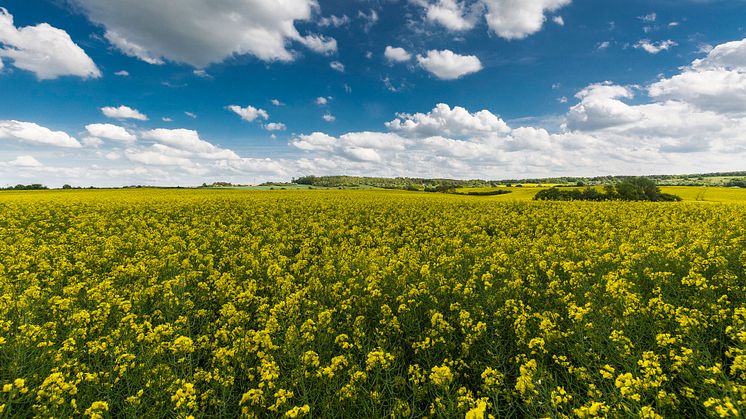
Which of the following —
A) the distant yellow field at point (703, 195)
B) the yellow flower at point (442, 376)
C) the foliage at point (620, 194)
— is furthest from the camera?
the foliage at point (620, 194)

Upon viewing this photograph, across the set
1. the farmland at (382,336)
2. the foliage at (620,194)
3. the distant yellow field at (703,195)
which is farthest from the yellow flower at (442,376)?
the foliage at (620,194)

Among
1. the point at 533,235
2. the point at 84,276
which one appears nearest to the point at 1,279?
the point at 84,276

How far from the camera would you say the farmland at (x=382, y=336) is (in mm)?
4617

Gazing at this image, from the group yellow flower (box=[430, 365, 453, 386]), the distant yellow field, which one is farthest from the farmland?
the distant yellow field

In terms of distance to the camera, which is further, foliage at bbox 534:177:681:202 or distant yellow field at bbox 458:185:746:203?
foliage at bbox 534:177:681:202

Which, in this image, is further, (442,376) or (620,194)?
(620,194)

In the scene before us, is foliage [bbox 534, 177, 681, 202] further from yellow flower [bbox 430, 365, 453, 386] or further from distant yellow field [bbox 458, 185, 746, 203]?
yellow flower [bbox 430, 365, 453, 386]

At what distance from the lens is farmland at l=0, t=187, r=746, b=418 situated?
4.62 m

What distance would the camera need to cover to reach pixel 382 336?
6855 millimetres

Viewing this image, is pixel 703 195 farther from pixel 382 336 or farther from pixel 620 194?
pixel 382 336

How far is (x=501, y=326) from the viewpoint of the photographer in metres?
6.91

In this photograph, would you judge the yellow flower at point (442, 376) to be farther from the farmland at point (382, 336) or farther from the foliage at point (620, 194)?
the foliage at point (620, 194)

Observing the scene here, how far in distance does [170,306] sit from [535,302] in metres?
9.12

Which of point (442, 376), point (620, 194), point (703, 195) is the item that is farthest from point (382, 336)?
point (703, 195)
